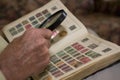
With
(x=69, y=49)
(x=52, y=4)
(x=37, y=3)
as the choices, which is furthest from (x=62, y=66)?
(x=37, y=3)

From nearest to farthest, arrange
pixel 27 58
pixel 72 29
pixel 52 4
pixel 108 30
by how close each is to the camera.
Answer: pixel 27 58, pixel 72 29, pixel 52 4, pixel 108 30

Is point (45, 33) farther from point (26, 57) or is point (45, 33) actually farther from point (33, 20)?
point (33, 20)

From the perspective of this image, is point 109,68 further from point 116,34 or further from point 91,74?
point 116,34

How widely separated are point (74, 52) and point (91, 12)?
41 cm

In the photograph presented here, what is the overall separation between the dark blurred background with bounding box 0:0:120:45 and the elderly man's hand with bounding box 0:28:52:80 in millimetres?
331

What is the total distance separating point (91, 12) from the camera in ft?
3.35

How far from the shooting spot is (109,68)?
0.61 metres

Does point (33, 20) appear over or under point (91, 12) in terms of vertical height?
over

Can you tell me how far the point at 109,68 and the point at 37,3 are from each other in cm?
44

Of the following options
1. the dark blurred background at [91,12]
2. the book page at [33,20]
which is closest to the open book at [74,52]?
the book page at [33,20]

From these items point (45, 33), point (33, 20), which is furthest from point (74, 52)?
point (33, 20)

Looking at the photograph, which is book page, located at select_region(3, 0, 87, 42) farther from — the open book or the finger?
the finger

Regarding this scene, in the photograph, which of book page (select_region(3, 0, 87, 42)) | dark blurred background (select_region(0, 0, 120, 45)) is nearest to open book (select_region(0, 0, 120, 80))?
book page (select_region(3, 0, 87, 42))

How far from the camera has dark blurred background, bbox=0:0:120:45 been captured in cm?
92
